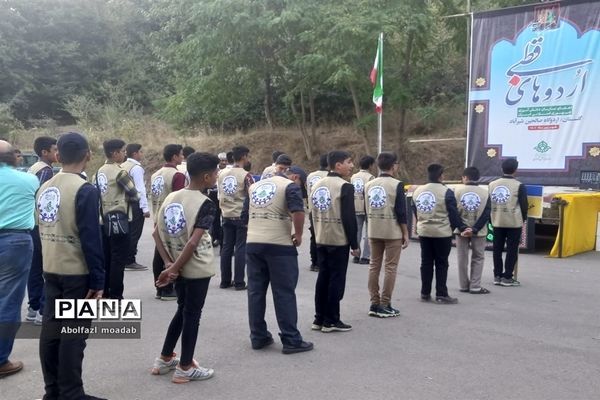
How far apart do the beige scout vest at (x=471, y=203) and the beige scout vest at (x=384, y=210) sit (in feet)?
5.99

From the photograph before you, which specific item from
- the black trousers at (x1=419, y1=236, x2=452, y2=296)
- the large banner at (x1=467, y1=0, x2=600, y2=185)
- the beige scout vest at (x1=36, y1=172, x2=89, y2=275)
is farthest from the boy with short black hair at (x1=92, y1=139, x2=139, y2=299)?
the large banner at (x1=467, y1=0, x2=600, y2=185)

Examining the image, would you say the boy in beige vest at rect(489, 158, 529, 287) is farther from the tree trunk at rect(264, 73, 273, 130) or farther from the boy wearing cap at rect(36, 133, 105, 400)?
the tree trunk at rect(264, 73, 273, 130)

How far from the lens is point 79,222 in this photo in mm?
4344

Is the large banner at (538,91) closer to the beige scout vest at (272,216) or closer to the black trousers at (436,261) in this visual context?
the black trousers at (436,261)

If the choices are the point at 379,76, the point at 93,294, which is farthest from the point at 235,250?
the point at 379,76

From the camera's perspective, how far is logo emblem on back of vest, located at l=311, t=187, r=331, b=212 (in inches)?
256

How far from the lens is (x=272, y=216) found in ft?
18.9

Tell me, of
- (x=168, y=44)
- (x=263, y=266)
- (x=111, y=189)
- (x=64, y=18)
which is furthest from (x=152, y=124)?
(x=263, y=266)

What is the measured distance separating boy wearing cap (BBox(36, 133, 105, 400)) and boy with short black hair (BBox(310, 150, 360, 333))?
103 inches

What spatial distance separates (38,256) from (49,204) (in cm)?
241

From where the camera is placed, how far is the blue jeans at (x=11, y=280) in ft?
16.5

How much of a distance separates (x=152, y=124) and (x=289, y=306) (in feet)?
77.8

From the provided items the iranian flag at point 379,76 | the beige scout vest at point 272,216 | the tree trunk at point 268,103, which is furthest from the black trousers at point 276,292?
the tree trunk at point 268,103

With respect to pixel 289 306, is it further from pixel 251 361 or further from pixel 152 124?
pixel 152 124
